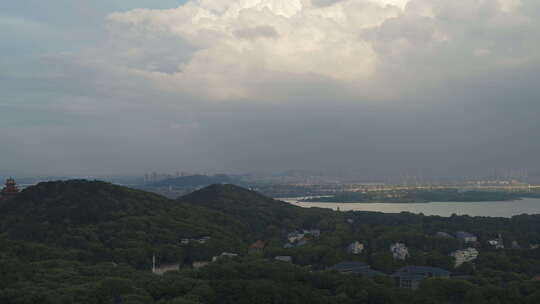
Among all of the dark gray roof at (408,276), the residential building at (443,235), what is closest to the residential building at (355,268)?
the dark gray roof at (408,276)

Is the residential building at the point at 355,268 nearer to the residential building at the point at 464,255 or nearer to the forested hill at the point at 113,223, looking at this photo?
the residential building at the point at 464,255

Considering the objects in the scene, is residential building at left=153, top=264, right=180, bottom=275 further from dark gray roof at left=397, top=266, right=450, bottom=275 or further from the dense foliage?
dark gray roof at left=397, top=266, right=450, bottom=275

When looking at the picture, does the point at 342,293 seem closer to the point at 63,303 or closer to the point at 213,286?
the point at 213,286

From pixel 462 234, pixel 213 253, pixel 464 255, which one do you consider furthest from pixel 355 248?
pixel 462 234

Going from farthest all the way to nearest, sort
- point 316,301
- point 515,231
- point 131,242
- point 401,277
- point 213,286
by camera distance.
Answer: point 515,231 < point 131,242 < point 401,277 < point 213,286 < point 316,301

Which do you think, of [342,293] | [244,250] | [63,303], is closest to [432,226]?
[244,250]

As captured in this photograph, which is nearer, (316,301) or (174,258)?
(316,301)

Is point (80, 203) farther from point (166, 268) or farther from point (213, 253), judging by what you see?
point (213, 253)

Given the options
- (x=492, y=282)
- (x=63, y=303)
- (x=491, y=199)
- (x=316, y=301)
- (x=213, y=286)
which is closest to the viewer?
(x=63, y=303)
